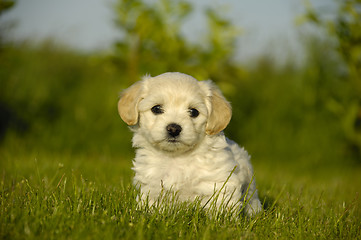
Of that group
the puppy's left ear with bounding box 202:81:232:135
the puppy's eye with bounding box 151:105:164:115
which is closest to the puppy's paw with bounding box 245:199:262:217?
the puppy's left ear with bounding box 202:81:232:135

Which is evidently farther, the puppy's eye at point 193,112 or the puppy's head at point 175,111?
the puppy's eye at point 193,112

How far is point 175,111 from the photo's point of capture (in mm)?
3908

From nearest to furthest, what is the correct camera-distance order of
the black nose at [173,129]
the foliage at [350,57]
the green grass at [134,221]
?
1. the green grass at [134,221]
2. the black nose at [173,129]
3. the foliage at [350,57]

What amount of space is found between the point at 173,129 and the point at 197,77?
3.84m

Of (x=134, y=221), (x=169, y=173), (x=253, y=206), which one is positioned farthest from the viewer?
(x=253, y=206)

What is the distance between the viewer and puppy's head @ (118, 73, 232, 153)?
3.75 metres

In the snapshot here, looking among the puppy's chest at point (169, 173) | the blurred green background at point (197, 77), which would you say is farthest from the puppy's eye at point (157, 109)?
the blurred green background at point (197, 77)

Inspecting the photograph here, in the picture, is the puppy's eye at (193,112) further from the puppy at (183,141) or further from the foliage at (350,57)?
the foliage at (350,57)

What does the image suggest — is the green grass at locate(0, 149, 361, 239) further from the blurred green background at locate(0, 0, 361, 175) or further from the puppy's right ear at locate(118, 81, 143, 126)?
the blurred green background at locate(0, 0, 361, 175)

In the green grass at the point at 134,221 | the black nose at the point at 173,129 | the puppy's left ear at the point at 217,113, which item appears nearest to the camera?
the green grass at the point at 134,221

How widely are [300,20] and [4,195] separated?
6.64 m

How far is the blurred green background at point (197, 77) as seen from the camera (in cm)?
776

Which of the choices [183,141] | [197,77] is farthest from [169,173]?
[197,77]

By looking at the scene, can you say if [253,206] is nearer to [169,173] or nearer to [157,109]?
[169,173]
